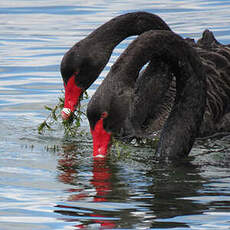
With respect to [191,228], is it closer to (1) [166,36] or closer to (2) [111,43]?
(1) [166,36]

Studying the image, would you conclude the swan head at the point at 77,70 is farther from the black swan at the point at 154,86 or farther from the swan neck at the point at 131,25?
the swan neck at the point at 131,25

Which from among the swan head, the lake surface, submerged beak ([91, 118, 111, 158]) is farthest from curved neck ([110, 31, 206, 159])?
the swan head

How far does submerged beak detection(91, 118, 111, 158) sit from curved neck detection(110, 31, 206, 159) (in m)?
0.71

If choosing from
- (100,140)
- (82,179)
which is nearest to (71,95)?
(100,140)

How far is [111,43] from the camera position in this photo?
8.52 metres

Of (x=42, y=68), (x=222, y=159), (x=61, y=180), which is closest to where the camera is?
(x=61, y=180)

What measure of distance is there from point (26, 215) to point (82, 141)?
8.70 ft

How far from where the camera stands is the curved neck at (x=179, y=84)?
23.6 feet

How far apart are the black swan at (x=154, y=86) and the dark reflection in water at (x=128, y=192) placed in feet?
0.87

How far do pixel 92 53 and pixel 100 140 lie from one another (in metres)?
1.75

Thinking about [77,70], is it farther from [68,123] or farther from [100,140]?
[100,140]

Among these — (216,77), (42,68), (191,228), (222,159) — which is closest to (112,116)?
(222,159)

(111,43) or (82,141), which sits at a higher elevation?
(111,43)

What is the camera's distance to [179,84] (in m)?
7.53
